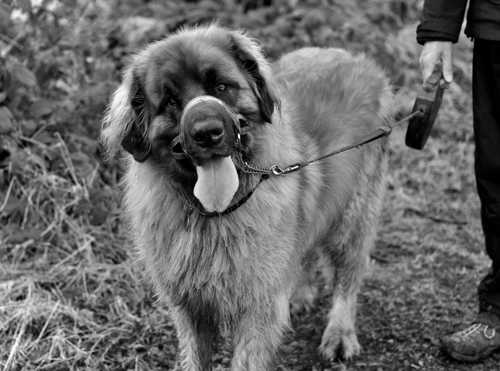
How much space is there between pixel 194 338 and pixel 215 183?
→ 923mm

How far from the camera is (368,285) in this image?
4859mm

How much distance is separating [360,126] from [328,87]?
0.96 ft

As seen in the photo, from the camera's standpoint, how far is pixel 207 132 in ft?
8.96

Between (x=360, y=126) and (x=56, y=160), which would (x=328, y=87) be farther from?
(x=56, y=160)

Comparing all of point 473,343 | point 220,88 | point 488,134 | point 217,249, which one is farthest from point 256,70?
point 473,343

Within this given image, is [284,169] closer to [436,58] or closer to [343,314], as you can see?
[436,58]

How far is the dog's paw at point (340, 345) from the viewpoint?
159 inches

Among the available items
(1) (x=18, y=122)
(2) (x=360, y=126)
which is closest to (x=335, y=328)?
(2) (x=360, y=126)

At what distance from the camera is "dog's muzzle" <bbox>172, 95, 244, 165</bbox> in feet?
9.01

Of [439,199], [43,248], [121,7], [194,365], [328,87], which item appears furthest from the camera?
[121,7]

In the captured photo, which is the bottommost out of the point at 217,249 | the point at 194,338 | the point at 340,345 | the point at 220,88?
the point at 340,345

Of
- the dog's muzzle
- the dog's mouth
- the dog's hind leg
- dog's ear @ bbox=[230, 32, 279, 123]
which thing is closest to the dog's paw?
the dog's hind leg

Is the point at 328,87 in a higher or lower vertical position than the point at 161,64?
lower

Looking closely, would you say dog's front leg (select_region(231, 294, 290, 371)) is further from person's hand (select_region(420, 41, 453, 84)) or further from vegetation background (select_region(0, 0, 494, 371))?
person's hand (select_region(420, 41, 453, 84))
